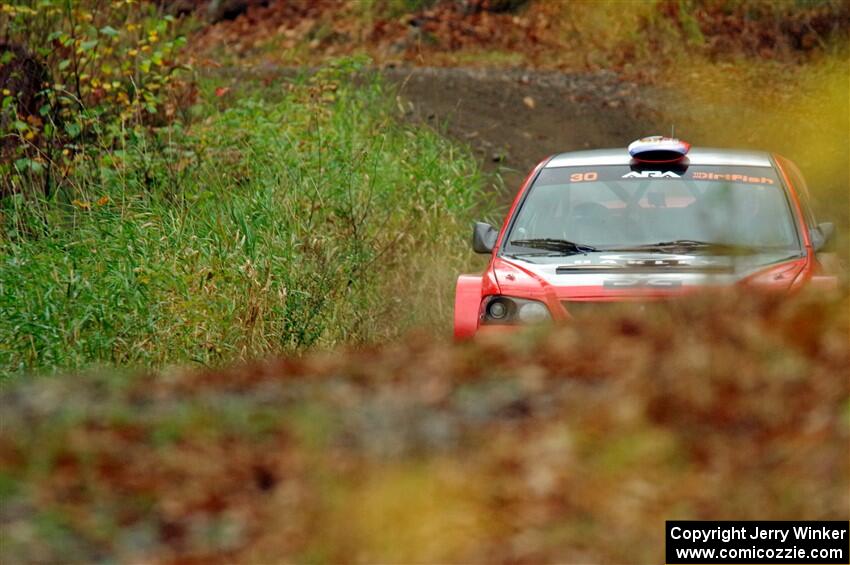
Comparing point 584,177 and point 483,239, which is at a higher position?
point 584,177

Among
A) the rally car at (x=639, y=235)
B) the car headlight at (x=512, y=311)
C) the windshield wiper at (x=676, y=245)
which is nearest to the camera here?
the rally car at (x=639, y=235)

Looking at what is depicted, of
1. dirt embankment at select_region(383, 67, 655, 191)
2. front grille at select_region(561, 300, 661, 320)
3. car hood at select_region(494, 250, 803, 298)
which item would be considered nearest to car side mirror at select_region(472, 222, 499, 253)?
car hood at select_region(494, 250, 803, 298)

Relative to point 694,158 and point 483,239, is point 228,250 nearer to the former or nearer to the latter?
point 483,239

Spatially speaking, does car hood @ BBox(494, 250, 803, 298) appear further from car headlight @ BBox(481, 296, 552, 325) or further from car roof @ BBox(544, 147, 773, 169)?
car roof @ BBox(544, 147, 773, 169)

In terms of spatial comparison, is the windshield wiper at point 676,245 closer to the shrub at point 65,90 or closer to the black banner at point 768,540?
the black banner at point 768,540

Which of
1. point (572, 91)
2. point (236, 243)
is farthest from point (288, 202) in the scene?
point (572, 91)

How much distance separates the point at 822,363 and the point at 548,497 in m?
1.47

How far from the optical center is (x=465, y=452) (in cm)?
493

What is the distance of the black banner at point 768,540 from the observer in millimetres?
4422

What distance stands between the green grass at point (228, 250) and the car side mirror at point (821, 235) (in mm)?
3057

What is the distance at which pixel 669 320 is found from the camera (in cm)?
610

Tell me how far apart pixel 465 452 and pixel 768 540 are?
107cm

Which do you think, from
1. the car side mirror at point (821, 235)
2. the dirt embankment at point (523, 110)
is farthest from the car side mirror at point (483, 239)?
the dirt embankment at point (523, 110)

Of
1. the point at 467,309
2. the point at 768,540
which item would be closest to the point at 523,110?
the point at 467,309
